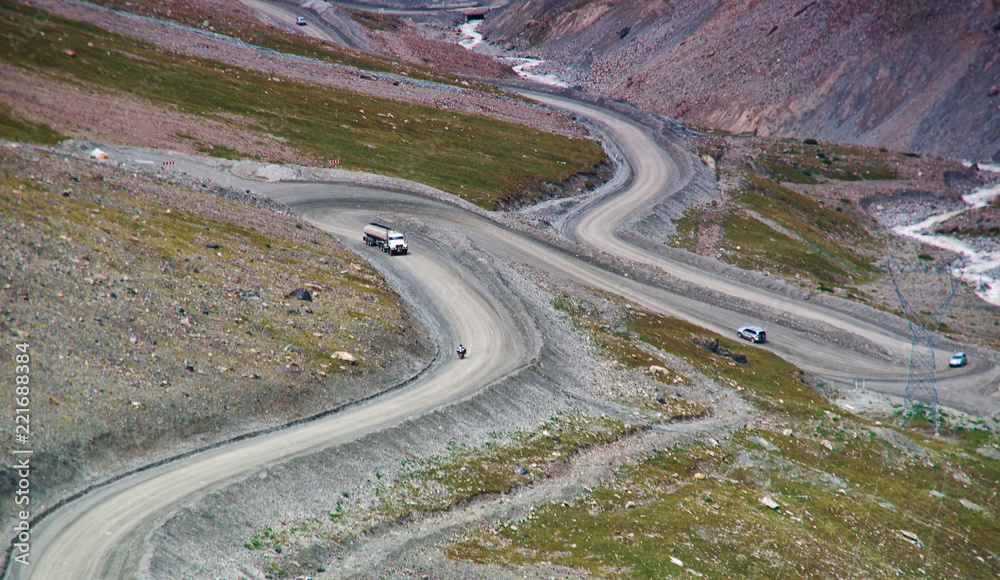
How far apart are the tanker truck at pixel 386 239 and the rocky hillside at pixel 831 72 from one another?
10642 centimetres

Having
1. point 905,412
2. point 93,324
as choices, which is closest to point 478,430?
point 93,324

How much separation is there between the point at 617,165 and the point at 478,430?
89.2 metres

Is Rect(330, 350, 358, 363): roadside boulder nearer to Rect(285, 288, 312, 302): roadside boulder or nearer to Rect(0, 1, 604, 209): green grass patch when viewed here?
Rect(285, 288, 312, 302): roadside boulder

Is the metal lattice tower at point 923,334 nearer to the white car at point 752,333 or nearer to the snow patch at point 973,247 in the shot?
the snow patch at point 973,247

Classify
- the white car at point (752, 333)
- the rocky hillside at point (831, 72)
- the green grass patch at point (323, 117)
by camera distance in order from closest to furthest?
the white car at point (752, 333) → the green grass patch at point (323, 117) → the rocky hillside at point (831, 72)

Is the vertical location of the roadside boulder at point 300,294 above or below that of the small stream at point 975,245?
below

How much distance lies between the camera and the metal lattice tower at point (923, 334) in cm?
6512

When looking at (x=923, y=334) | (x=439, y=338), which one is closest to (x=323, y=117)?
(x=439, y=338)

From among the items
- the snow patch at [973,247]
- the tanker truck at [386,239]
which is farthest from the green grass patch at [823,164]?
the tanker truck at [386,239]

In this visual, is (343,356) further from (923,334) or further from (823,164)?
(823,164)

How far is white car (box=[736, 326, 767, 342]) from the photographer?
7050cm

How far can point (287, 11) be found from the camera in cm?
17012

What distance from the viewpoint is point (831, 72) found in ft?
473

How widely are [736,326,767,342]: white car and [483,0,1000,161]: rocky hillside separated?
8797 cm
